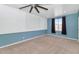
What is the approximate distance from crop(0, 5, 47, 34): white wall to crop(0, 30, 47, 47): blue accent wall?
0.53 feet

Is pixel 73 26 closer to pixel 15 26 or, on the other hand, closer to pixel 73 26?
pixel 73 26

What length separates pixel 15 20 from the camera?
3592 millimetres

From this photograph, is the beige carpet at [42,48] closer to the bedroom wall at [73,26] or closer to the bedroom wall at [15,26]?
the bedroom wall at [15,26]

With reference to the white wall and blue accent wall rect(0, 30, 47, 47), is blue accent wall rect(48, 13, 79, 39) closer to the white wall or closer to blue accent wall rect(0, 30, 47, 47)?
blue accent wall rect(0, 30, 47, 47)

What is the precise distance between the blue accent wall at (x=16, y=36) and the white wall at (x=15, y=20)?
162 millimetres

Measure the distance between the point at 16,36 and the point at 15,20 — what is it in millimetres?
738

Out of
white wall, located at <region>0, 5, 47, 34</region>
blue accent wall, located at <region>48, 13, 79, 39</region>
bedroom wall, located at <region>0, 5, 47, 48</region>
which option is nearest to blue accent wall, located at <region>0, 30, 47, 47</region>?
bedroom wall, located at <region>0, 5, 47, 48</region>

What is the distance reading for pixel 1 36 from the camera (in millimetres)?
3121

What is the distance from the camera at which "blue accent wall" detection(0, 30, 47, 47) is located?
10.5 ft

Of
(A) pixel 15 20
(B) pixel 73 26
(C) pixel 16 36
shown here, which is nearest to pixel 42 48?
(C) pixel 16 36

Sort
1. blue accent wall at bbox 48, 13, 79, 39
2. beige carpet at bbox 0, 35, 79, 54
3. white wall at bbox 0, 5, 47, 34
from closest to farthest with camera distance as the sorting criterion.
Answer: beige carpet at bbox 0, 35, 79, 54, white wall at bbox 0, 5, 47, 34, blue accent wall at bbox 48, 13, 79, 39

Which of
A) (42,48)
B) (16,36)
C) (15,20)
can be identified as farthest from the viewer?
(16,36)
